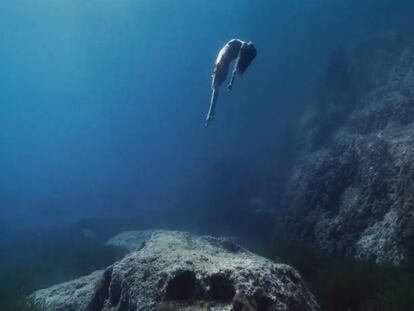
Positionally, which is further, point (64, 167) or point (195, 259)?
point (64, 167)

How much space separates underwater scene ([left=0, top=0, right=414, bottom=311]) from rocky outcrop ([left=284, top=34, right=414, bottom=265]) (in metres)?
0.06

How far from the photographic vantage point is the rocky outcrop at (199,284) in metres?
Result: 4.09

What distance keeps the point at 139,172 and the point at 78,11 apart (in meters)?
48.3

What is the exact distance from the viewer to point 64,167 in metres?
82.9

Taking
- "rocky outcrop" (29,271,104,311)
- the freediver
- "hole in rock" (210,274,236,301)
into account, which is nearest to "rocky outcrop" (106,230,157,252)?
"rocky outcrop" (29,271,104,311)

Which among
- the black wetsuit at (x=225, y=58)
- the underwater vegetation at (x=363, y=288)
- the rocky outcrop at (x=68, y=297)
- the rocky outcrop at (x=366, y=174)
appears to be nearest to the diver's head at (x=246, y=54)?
the black wetsuit at (x=225, y=58)

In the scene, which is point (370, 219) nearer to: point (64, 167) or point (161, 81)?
point (64, 167)

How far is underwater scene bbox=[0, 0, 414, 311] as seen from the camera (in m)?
5.60

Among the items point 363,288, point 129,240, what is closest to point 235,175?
point 129,240

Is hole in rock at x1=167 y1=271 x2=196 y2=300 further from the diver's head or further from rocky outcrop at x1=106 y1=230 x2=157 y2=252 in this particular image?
rocky outcrop at x1=106 y1=230 x2=157 y2=252

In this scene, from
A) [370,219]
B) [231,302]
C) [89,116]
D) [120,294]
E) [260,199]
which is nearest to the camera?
[231,302]

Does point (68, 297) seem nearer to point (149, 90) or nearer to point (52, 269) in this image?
point (52, 269)

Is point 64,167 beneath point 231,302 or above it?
beneath

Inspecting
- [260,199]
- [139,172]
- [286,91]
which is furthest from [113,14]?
[260,199]
